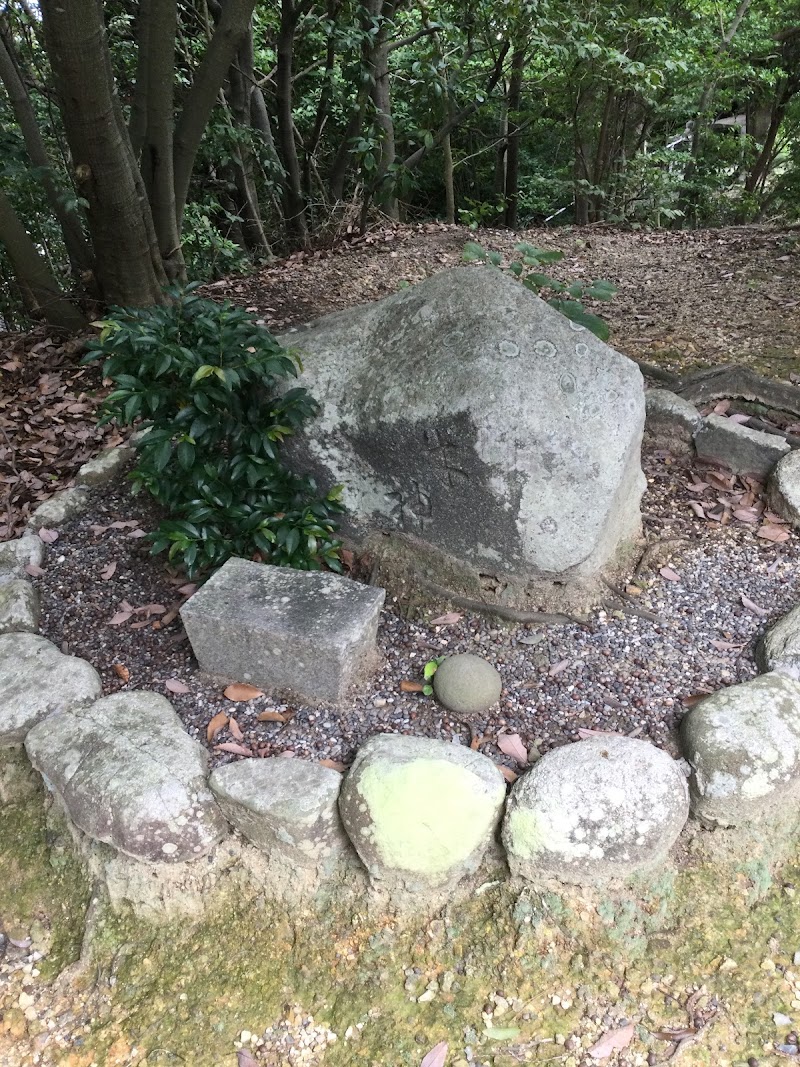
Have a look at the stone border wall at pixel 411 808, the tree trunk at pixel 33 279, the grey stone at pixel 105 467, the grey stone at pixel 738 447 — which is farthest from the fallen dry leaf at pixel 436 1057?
the tree trunk at pixel 33 279

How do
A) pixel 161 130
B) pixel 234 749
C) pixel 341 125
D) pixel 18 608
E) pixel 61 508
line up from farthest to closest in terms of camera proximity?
pixel 341 125, pixel 161 130, pixel 61 508, pixel 18 608, pixel 234 749

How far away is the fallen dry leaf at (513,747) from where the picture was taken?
2.09 metres

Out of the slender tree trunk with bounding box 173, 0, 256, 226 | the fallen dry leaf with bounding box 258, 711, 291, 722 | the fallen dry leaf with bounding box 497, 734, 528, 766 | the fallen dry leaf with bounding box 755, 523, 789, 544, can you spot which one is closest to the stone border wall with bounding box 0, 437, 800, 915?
the fallen dry leaf with bounding box 497, 734, 528, 766

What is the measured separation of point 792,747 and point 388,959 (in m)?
1.19

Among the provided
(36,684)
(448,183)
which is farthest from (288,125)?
(36,684)

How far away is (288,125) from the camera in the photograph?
6320 millimetres

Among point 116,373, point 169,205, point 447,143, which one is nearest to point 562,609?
point 116,373

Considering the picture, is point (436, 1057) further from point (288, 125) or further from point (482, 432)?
point (288, 125)

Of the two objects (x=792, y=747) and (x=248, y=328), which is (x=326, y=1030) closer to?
(x=792, y=747)

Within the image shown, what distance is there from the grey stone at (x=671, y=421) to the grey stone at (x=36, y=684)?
2458 millimetres

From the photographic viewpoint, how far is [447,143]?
288 inches

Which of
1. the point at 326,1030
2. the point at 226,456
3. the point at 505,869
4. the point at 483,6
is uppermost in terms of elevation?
the point at 483,6

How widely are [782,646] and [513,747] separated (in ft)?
2.96

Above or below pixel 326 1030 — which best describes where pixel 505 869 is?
above
